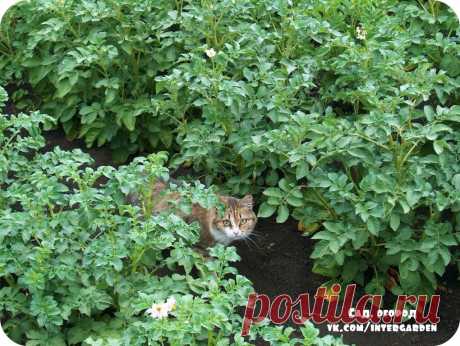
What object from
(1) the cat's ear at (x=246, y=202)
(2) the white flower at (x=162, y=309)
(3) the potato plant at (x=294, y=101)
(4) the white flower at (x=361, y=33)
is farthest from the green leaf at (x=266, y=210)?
(4) the white flower at (x=361, y=33)

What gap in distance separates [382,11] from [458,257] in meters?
1.88

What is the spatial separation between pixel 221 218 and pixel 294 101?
3.08 feet

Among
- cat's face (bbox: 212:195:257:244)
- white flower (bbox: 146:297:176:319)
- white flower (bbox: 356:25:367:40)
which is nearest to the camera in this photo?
white flower (bbox: 146:297:176:319)

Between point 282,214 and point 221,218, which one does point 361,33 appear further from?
point 221,218

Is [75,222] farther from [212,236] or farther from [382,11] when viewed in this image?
[382,11]

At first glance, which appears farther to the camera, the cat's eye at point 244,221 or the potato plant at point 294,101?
the cat's eye at point 244,221

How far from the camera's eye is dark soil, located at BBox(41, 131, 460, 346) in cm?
464

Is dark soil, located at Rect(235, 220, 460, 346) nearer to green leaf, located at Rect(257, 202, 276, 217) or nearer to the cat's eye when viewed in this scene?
the cat's eye

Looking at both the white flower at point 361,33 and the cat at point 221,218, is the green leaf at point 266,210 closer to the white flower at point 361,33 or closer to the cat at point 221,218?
the cat at point 221,218

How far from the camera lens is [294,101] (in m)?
5.20

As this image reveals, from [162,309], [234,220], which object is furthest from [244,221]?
[162,309]

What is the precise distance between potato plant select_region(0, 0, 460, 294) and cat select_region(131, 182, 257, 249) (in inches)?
6.6

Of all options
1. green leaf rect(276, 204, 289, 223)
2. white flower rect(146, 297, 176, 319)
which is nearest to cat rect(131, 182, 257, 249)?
green leaf rect(276, 204, 289, 223)

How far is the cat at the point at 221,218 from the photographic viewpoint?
15.9ft
